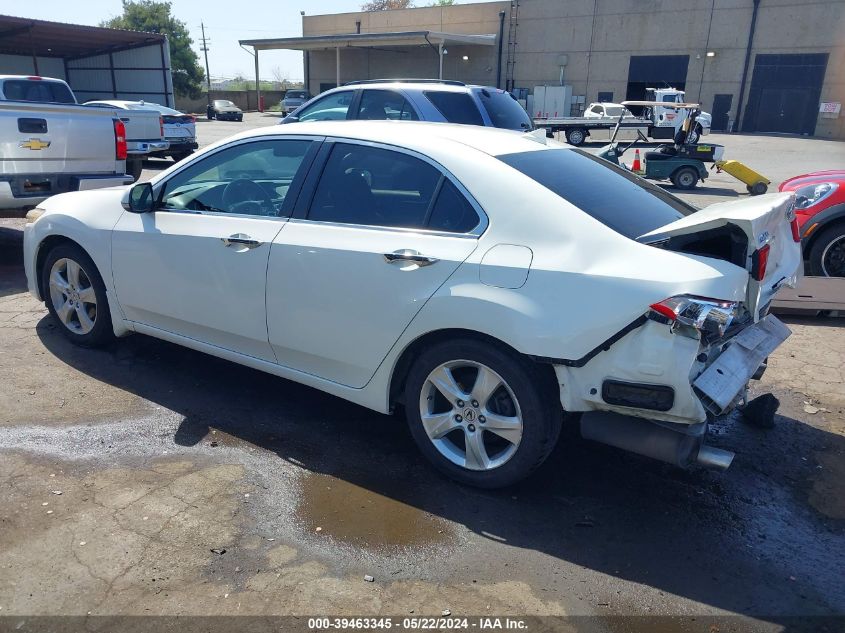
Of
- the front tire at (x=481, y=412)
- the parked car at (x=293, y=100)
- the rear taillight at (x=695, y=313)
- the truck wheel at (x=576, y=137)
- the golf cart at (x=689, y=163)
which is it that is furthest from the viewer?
the parked car at (x=293, y=100)

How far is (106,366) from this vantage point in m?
4.81

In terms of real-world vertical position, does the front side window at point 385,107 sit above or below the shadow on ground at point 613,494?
above

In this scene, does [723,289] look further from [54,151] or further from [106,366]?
[54,151]

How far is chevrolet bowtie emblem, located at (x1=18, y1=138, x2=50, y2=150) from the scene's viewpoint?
274 inches

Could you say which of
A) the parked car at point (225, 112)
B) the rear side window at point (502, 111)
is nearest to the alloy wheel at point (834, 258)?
the rear side window at point (502, 111)

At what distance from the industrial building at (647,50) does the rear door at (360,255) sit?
1528 inches

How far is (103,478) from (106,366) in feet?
5.08

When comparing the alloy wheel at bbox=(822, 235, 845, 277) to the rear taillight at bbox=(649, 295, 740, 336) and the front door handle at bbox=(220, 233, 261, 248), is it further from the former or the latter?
the front door handle at bbox=(220, 233, 261, 248)

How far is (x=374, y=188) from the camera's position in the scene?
3607 mm

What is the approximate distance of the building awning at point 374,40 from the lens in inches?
1603

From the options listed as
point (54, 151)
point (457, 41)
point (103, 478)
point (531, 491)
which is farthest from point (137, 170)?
point (457, 41)

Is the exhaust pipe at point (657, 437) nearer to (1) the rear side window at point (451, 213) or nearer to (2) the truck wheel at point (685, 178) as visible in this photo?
(1) the rear side window at point (451, 213)

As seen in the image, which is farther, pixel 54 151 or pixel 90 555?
pixel 54 151

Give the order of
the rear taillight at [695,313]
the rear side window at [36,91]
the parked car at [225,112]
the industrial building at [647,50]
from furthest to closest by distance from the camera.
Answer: the parked car at [225,112]
the industrial building at [647,50]
the rear side window at [36,91]
the rear taillight at [695,313]
